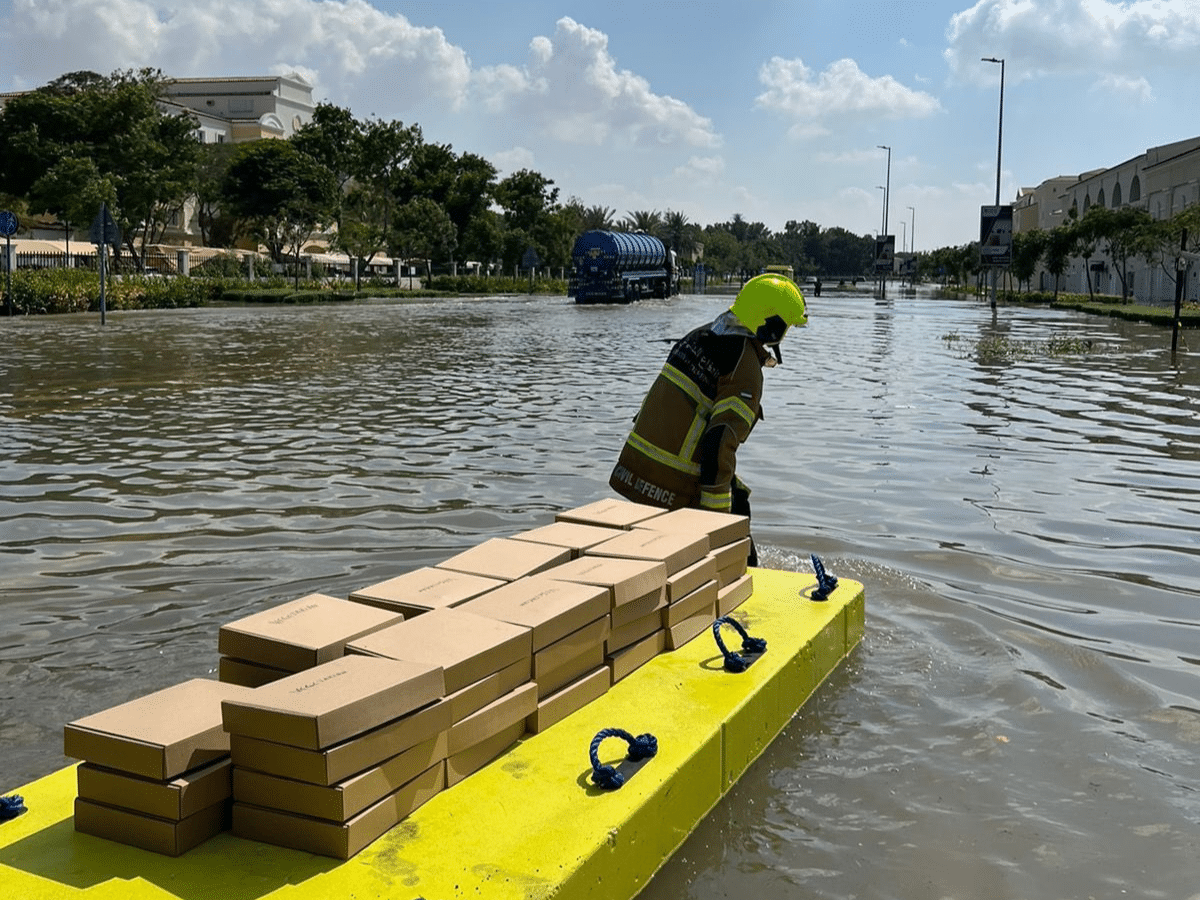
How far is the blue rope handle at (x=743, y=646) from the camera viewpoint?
4.50 m

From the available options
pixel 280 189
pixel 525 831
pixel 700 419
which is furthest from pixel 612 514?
pixel 280 189

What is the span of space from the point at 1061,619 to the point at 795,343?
24.8m

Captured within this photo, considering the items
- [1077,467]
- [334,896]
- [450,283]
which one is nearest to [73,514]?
[334,896]

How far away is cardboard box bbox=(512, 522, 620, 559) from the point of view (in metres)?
4.86

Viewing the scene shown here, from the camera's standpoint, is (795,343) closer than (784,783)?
No

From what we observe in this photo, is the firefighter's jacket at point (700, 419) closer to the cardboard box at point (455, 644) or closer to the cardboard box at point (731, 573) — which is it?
the cardboard box at point (731, 573)

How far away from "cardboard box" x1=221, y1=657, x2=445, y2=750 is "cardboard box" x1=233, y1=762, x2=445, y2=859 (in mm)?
209

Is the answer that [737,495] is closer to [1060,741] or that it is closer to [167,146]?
[1060,741]

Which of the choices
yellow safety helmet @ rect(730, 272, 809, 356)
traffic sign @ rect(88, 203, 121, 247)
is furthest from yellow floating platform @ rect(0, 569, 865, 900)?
traffic sign @ rect(88, 203, 121, 247)

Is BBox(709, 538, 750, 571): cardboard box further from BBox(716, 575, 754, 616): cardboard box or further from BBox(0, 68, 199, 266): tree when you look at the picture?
BBox(0, 68, 199, 266): tree

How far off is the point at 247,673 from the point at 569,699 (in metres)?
1.02

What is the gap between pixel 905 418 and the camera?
51.1 ft

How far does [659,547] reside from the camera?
4.74 meters

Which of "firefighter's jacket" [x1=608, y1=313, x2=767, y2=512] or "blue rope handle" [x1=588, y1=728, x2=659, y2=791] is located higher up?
"firefighter's jacket" [x1=608, y1=313, x2=767, y2=512]
